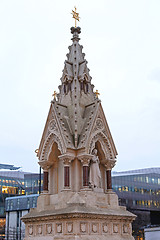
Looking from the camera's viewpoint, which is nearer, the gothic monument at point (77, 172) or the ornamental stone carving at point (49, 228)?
the gothic monument at point (77, 172)

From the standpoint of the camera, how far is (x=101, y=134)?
50.6 ft

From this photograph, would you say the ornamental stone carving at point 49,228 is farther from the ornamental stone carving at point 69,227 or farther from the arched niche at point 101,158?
the arched niche at point 101,158

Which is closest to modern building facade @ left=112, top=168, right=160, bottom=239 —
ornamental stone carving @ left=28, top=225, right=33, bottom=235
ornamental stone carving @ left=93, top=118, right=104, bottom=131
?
ornamental stone carving @ left=28, top=225, right=33, bottom=235

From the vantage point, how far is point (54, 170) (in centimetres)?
1574

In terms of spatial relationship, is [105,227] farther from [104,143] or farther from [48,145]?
[48,145]

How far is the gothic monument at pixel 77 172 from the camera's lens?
1305 centimetres

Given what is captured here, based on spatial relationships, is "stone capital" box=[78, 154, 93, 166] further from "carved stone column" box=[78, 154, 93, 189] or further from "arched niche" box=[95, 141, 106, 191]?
"arched niche" box=[95, 141, 106, 191]

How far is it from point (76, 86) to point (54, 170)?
190 inches

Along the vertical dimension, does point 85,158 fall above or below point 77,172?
above

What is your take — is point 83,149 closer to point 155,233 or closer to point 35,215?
point 35,215

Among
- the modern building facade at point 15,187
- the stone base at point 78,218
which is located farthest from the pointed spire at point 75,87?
the modern building facade at point 15,187

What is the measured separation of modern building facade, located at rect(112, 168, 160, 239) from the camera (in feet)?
237

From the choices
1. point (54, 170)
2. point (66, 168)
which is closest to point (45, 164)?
point (54, 170)

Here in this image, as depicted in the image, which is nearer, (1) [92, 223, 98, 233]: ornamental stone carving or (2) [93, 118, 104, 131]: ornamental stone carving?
(1) [92, 223, 98, 233]: ornamental stone carving
